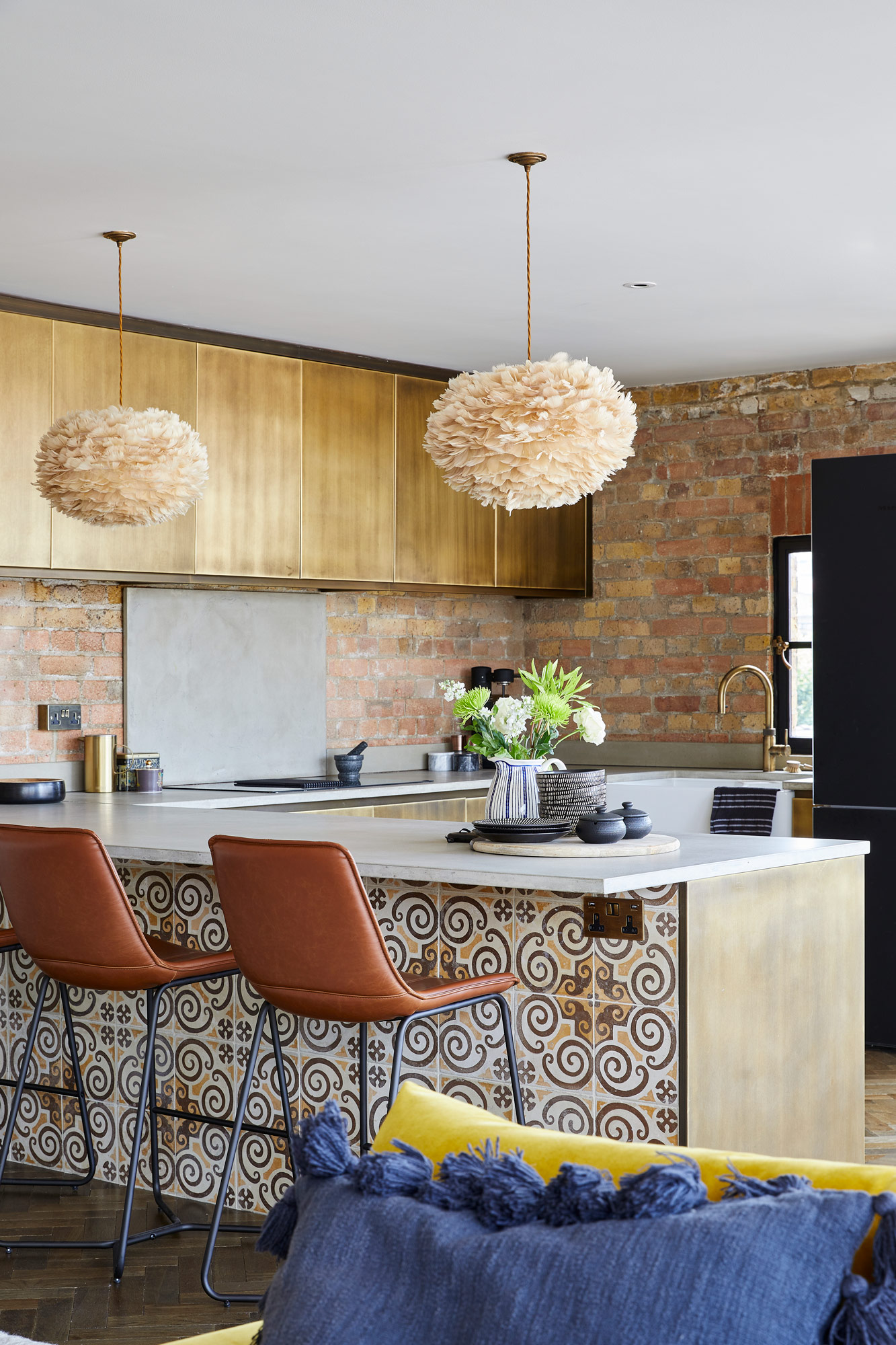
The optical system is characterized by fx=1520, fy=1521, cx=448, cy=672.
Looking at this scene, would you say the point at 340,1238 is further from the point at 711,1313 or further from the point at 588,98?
the point at 588,98

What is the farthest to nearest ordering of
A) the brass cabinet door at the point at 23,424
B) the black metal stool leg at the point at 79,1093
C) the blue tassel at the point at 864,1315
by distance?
1. the brass cabinet door at the point at 23,424
2. the black metal stool leg at the point at 79,1093
3. the blue tassel at the point at 864,1315

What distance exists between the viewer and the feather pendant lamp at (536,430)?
11.1 ft

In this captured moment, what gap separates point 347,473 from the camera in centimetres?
612

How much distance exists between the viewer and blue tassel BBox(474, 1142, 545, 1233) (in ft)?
4.32

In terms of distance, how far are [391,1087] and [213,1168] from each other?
1.01m

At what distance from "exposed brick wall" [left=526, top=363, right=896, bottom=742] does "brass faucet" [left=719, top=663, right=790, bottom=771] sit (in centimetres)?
9

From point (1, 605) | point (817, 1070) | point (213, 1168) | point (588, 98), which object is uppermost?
point (588, 98)

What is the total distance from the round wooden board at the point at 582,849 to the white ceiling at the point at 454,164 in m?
1.67

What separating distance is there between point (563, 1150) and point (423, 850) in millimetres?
1922

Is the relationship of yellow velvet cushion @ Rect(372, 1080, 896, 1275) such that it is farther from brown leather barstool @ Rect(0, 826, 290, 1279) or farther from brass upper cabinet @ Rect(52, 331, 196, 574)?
brass upper cabinet @ Rect(52, 331, 196, 574)

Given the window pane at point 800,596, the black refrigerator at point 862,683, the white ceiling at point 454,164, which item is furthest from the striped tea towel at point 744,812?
the white ceiling at point 454,164

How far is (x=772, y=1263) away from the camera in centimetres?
119

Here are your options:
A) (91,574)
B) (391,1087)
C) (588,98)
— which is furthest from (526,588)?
(391,1087)

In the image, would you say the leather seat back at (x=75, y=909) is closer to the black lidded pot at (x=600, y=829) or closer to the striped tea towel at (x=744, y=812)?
the black lidded pot at (x=600, y=829)
